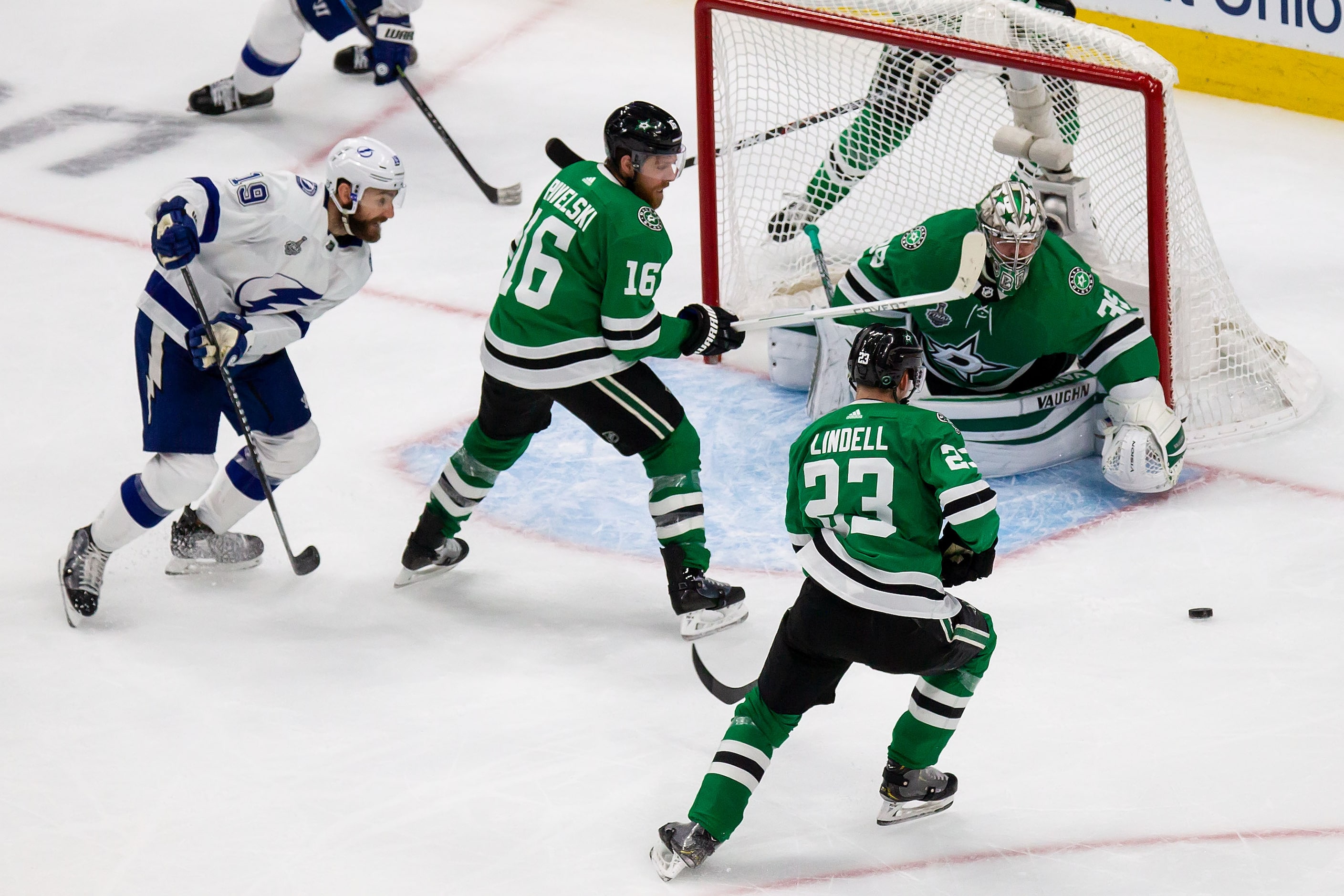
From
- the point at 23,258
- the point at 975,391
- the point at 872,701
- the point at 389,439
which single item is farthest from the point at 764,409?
the point at 23,258

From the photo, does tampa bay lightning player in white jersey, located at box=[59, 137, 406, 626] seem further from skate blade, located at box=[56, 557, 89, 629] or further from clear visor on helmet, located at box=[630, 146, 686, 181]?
clear visor on helmet, located at box=[630, 146, 686, 181]

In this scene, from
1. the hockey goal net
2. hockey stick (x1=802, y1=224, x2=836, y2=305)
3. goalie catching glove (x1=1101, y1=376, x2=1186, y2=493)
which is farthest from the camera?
hockey stick (x1=802, y1=224, x2=836, y2=305)

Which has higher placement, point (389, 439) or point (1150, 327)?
point (1150, 327)

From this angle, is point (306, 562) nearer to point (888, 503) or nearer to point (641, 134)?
point (641, 134)

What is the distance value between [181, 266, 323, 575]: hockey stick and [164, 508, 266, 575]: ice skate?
0.10 meters

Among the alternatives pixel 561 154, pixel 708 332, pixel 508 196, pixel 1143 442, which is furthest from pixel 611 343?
pixel 508 196

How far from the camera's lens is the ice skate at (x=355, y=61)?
22.1 feet

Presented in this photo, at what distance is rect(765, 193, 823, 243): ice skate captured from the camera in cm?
502

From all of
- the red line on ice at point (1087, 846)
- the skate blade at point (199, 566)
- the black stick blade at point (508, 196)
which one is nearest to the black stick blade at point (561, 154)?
the skate blade at point (199, 566)

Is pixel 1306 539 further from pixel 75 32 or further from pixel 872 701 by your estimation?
pixel 75 32

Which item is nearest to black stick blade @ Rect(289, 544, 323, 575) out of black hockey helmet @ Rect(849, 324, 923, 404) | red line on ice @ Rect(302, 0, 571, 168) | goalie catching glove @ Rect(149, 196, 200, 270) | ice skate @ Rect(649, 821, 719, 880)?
goalie catching glove @ Rect(149, 196, 200, 270)

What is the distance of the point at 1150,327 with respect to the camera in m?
4.17

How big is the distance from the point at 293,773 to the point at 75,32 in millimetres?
4926

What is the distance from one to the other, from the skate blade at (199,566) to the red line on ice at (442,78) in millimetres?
2602
